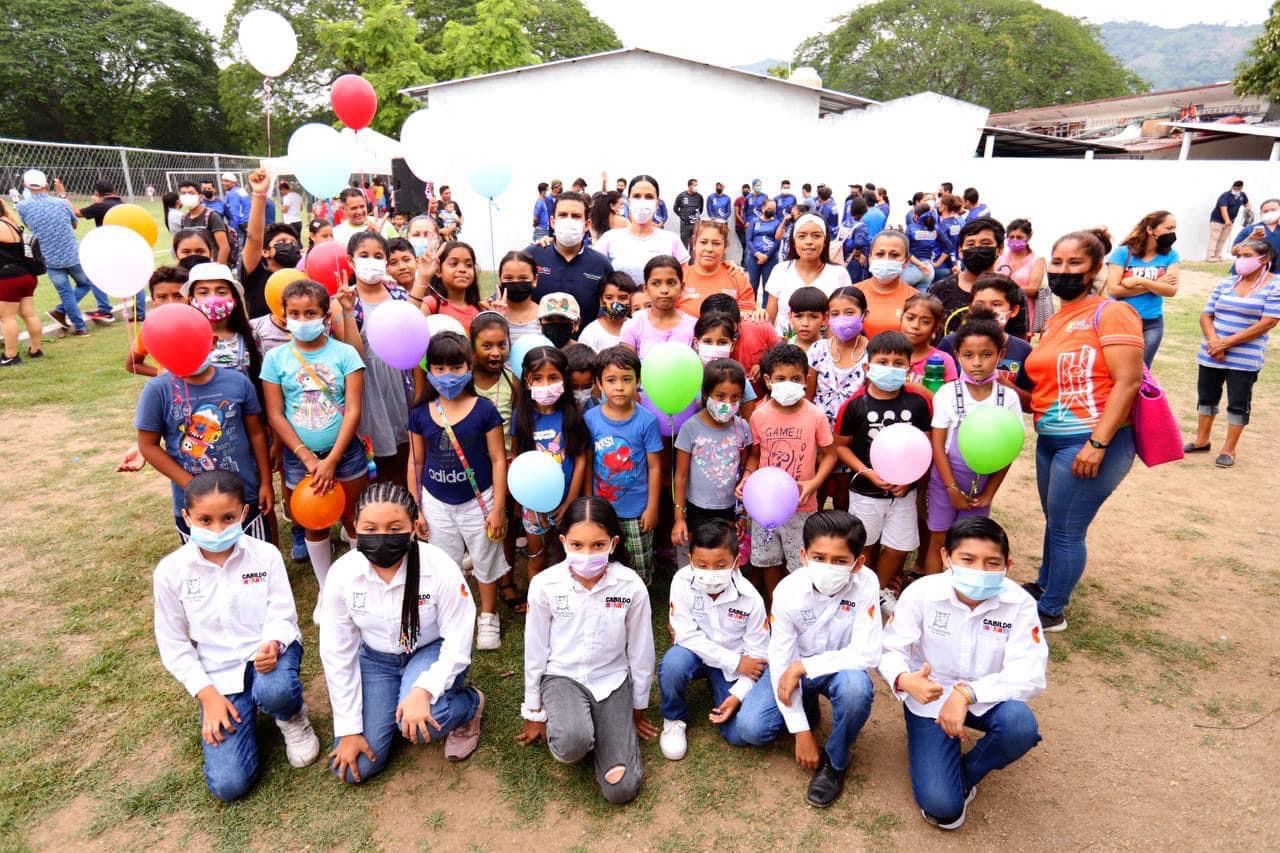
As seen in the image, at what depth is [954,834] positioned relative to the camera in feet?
8.14

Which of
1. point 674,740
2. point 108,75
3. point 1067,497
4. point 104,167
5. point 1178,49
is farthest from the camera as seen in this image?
point 1178,49

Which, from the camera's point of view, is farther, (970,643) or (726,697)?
(726,697)

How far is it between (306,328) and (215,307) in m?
0.49

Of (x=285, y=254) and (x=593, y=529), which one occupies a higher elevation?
(x=285, y=254)

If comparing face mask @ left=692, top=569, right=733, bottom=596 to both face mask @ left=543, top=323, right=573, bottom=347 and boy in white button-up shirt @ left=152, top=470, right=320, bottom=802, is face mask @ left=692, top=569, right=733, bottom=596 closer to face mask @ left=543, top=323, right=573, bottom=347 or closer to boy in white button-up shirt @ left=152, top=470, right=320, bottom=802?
boy in white button-up shirt @ left=152, top=470, right=320, bottom=802

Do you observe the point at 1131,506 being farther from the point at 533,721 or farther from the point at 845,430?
the point at 533,721

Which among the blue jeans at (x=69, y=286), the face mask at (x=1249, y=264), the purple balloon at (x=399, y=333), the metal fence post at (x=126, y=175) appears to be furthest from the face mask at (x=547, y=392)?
the metal fence post at (x=126, y=175)

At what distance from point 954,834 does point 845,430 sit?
1721mm

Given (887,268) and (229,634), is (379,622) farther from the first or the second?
(887,268)

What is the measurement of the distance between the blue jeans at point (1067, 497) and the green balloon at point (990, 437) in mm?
300

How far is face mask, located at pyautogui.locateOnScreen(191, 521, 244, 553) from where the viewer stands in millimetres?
2666

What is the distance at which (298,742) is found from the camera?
2.75m

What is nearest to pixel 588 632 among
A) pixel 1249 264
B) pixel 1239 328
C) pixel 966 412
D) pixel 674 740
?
pixel 674 740

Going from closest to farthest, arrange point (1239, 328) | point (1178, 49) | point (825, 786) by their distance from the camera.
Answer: point (825, 786) → point (1239, 328) → point (1178, 49)
